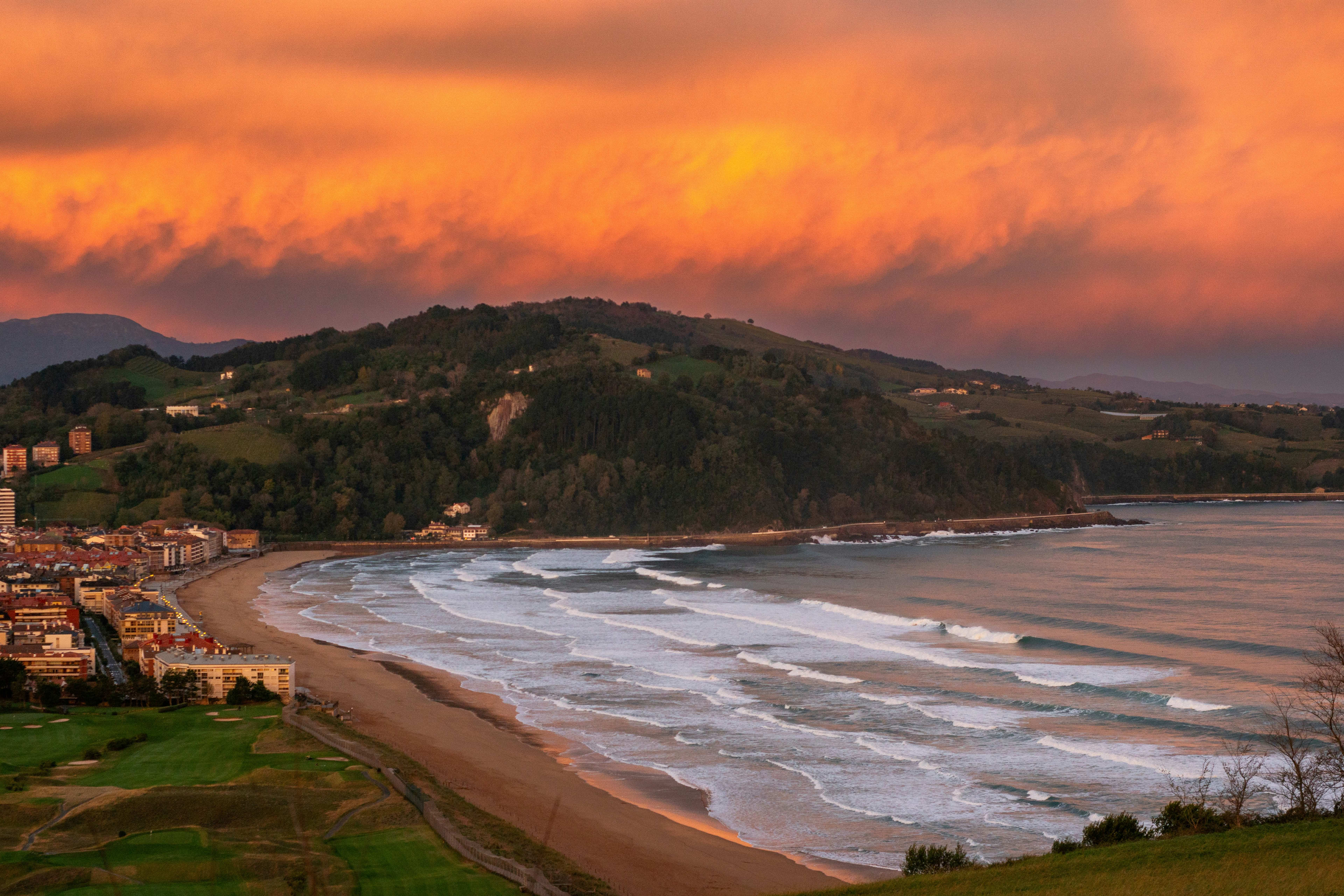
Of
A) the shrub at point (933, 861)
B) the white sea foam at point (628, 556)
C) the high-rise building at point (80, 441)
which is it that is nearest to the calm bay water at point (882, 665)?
the shrub at point (933, 861)

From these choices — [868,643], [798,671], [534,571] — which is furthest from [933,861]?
[534,571]

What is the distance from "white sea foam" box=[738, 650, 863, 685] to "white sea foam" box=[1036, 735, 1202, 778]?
10.2m

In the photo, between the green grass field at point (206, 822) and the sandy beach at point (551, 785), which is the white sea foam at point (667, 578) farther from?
the green grass field at point (206, 822)

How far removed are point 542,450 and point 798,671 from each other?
322ft

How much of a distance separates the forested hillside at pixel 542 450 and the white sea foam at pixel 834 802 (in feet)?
308

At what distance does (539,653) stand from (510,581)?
3077 centimetres

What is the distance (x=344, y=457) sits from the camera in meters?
132

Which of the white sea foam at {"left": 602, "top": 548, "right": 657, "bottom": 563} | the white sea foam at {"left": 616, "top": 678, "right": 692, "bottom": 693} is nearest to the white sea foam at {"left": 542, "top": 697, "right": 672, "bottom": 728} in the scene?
the white sea foam at {"left": 616, "top": 678, "right": 692, "bottom": 693}

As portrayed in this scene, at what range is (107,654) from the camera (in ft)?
170

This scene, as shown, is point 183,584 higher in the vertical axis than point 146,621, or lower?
lower

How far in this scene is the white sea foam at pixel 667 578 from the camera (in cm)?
7856

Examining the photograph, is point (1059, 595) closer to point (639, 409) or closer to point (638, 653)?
point (638, 653)

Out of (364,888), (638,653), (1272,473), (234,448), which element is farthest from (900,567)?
(1272,473)

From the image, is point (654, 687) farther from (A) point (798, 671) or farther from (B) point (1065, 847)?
(B) point (1065, 847)
